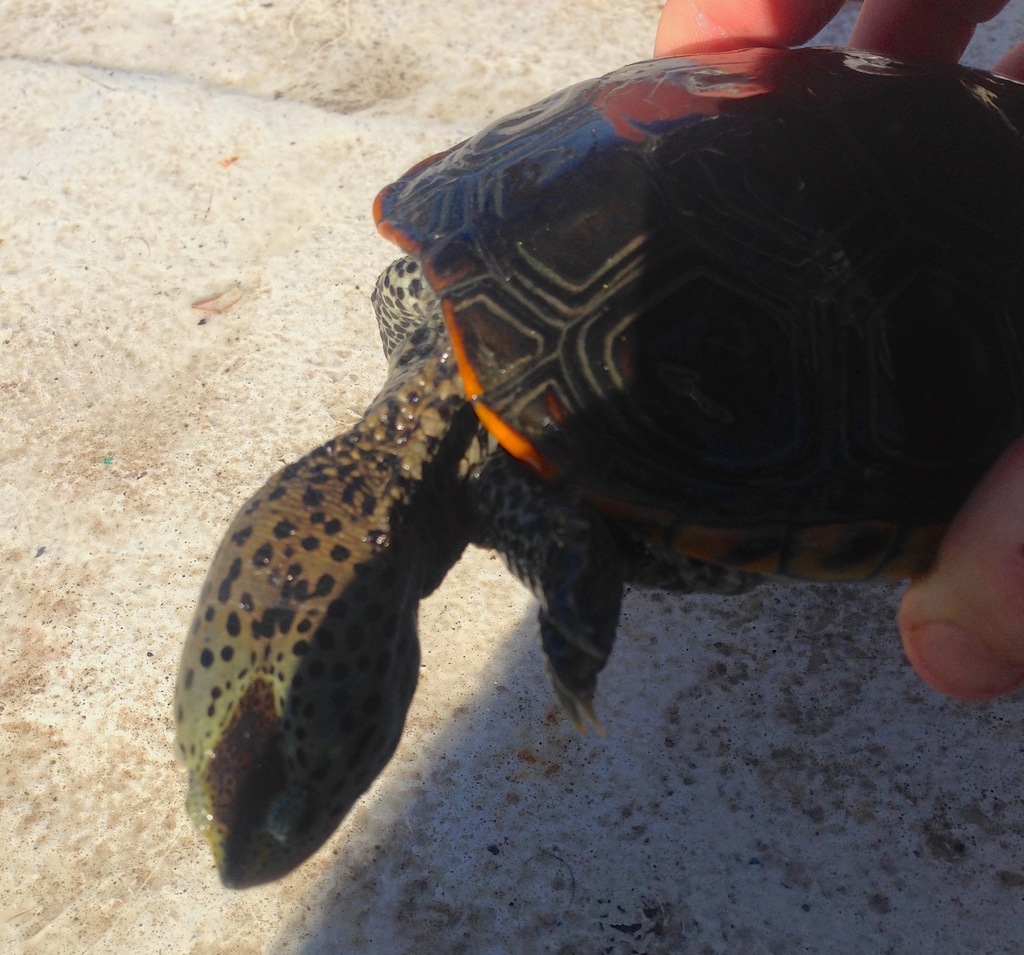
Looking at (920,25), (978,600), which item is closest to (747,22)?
(920,25)

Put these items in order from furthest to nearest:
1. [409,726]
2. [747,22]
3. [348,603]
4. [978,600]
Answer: [747,22] < [409,726] < [348,603] < [978,600]

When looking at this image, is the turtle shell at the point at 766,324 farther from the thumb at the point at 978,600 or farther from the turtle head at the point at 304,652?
the turtle head at the point at 304,652

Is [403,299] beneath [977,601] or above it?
beneath

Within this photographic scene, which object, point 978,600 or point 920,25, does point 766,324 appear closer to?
point 978,600

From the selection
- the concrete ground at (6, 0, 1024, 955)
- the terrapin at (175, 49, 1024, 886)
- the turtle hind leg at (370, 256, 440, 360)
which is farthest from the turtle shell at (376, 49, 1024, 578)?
the concrete ground at (6, 0, 1024, 955)

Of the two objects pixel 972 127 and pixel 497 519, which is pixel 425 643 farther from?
pixel 972 127

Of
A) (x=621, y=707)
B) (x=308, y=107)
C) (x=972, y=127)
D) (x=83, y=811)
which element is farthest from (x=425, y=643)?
(x=308, y=107)

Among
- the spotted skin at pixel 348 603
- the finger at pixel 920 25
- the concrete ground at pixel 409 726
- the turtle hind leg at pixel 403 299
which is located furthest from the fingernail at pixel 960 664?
the finger at pixel 920 25
